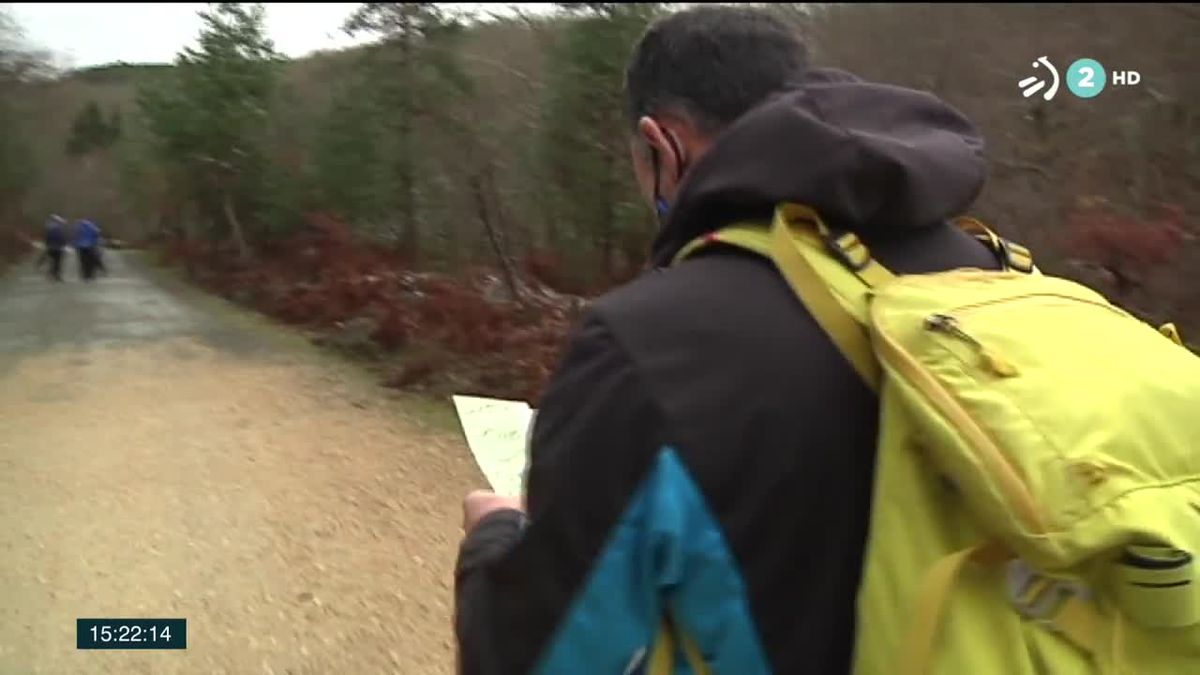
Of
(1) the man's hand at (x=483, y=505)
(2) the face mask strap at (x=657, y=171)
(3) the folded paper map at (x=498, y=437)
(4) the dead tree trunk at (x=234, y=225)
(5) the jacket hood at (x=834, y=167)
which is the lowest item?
(4) the dead tree trunk at (x=234, y=225)

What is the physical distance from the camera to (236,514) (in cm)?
215

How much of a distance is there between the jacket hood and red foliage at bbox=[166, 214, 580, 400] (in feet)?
5.57

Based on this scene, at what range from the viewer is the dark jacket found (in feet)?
2.70

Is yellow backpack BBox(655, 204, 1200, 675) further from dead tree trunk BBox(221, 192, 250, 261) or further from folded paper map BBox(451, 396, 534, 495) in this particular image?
dead tree trunk BBox(221, 192, 250, 261)

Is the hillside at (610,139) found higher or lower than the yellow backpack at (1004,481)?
lower

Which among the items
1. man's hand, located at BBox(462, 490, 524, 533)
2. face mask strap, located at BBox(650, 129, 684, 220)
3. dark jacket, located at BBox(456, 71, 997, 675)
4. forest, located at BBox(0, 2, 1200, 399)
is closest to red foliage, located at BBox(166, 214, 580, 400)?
forest, located at BBox(0, 2, 1200, 399)

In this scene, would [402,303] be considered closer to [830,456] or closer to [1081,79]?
[1081,79]

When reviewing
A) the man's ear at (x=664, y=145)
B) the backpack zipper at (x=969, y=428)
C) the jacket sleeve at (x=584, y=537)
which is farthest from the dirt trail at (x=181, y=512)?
the backpack zipper at (x=969, y=428)

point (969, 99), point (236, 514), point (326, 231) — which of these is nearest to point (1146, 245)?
point (969, 99)

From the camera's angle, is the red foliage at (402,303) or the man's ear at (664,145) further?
the red foliage at (402,303)

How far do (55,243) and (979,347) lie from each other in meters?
1.78

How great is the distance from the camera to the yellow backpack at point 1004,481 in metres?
0.80

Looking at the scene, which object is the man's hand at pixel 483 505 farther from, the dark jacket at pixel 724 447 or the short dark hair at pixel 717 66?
the short dark hair at pixel 717 66
